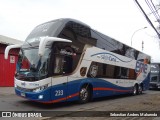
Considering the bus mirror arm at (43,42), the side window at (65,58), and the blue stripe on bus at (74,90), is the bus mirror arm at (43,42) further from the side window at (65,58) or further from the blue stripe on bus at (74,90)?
the blue stripe on bus at (74,90)

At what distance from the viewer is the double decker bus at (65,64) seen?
433 inches

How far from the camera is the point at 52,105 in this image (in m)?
12.5

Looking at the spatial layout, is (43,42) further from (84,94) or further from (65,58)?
(84,94)

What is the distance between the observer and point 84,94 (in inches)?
532

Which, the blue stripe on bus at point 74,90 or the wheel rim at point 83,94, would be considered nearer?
the blue stripe on bus at point 74,90

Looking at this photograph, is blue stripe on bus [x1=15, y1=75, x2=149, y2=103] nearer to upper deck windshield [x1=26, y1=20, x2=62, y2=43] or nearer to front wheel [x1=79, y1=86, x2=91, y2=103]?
front wheel [x1=79, y1=86, x2=91, y2=103]

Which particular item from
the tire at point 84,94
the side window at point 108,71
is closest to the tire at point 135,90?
the side window at point 108,71

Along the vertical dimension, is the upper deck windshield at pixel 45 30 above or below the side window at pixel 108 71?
above

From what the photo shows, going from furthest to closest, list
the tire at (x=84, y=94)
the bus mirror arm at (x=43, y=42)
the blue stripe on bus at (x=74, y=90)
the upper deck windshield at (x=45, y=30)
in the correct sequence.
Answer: the tire at (x=84, y=94) → the upper deck windshield at (x=45, y=30) → the blue stripe on bus at (x=74, y=90) → the bus mirror arm at (x=43, y=42)

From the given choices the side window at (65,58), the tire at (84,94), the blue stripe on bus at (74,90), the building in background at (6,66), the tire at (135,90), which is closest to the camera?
the blue stripe on bus at (74,90)

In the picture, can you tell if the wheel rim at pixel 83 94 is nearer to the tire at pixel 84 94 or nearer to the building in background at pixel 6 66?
the tire at pixel 84 94

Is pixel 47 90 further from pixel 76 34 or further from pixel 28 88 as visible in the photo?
pixel 76 34

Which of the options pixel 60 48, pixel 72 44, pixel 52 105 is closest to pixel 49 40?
pixel 60 48

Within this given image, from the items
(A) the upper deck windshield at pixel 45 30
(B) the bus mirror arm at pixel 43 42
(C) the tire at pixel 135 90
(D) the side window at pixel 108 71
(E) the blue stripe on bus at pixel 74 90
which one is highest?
(A) the upper deck windshield at pixel 45 30
